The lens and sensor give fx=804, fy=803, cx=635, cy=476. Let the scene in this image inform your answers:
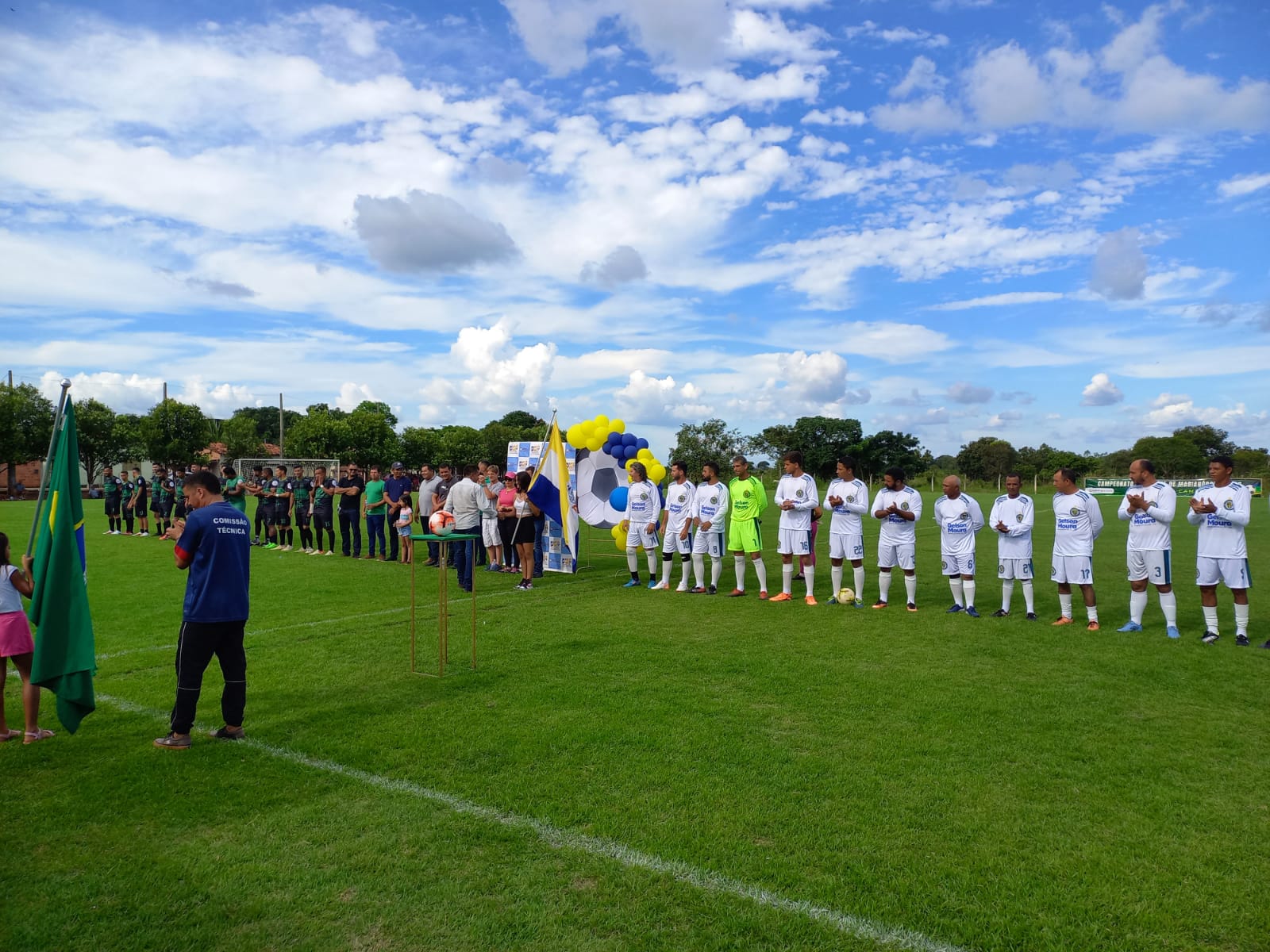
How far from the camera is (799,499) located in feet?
38.5

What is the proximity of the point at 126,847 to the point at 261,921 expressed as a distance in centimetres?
118

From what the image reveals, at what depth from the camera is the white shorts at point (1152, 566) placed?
9492mm

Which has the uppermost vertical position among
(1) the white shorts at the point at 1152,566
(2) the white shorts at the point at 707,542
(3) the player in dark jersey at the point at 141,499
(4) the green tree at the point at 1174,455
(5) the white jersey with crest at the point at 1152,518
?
(4) the green tree at the point at 1174,455

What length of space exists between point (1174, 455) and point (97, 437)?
88055mm

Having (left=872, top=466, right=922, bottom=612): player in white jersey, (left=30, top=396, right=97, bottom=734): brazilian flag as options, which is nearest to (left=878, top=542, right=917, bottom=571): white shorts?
(left=872, top=466, right=922, bottom=612): player in white jersey

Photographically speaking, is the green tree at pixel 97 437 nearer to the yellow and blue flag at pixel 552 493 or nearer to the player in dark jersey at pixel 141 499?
the player in dark jersey at pixel 141 499

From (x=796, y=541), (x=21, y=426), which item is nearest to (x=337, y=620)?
(x=796, y=541)

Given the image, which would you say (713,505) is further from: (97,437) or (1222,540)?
(97,437)

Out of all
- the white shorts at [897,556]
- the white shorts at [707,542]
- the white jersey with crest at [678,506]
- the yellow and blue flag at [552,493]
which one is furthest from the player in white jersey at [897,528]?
the yellow and blue flag at [552,493]

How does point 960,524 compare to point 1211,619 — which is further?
point 960,524

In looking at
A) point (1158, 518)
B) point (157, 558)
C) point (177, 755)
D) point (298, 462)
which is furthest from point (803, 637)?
point (298, 462)

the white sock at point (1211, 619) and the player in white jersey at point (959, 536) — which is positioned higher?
the player in white jersey at point (959, 536)

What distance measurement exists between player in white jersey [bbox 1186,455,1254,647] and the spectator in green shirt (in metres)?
13.7

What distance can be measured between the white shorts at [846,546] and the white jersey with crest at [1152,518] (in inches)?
132
